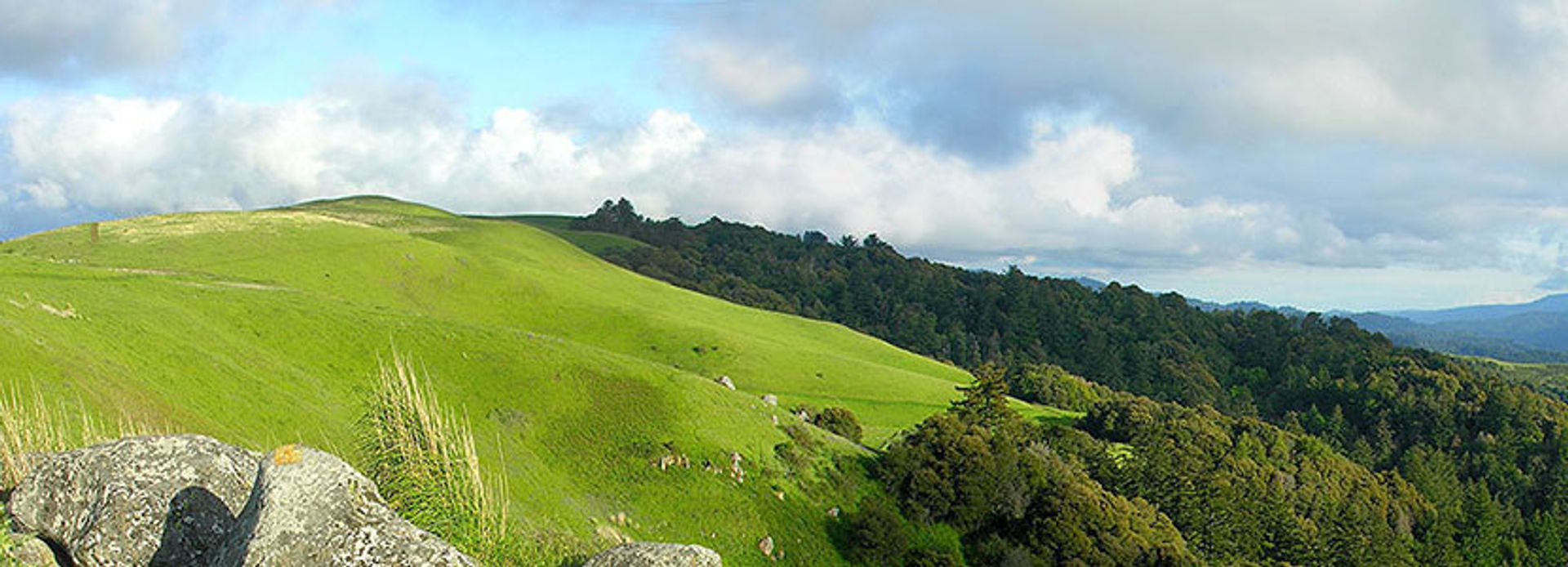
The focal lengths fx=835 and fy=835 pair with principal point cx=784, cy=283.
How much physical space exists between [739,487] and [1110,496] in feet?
92.7

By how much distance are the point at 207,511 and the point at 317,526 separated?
2889 mm

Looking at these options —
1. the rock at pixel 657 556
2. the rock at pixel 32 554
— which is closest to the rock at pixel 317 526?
the rock at pixel 657 556

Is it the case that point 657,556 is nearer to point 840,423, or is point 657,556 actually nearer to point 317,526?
point 317,526

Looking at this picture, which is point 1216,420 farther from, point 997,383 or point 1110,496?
point 1110,496

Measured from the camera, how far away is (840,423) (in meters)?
64.7

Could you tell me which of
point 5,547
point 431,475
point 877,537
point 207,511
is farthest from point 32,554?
point 877,537

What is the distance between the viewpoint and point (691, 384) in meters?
52.6

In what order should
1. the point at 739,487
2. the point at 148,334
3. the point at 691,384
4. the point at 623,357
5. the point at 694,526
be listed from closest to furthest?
the point at 148,334 → the point at 694,526 → the point at 739,487 → the point at 691,384 → the point at 623,357

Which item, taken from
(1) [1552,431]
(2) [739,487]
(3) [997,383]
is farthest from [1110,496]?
(1) [1552,431]

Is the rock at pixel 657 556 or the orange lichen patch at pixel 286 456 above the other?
the orange lichen patch at pixel 286 456

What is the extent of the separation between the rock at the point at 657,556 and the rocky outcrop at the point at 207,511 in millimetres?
1949

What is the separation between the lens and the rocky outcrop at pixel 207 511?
27.8 feet

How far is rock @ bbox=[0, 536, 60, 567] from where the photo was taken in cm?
969

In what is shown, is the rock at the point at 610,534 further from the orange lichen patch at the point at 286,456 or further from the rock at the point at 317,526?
the orange lichen patch at the point at 286,456
